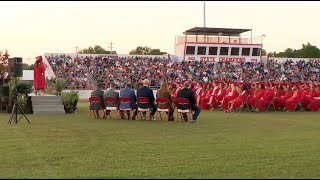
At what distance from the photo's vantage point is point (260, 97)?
23.0 meters

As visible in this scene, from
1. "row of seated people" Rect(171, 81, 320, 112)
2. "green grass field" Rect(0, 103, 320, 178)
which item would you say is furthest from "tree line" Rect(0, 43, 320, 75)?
"green grass field" Rect(0, 103, 320, 178)

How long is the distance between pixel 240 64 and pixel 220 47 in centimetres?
324

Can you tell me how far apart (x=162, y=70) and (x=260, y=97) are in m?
29.2

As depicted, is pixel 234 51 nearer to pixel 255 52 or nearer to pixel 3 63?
pixel 255 52

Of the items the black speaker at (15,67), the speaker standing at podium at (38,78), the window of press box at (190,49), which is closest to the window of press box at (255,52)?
the window of press box at (190,49)

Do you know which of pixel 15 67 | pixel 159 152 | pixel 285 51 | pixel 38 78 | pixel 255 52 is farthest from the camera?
pixel 285 51

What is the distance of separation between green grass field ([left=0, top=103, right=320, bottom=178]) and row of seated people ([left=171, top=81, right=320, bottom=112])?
7931 millimetres

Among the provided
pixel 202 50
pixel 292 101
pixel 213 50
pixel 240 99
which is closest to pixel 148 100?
pixel 240 99

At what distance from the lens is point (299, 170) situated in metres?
7.67

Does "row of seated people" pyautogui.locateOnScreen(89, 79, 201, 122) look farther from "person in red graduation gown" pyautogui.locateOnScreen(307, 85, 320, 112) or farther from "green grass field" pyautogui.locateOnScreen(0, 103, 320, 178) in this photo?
"person in red graduation gown" pyautogui.locateOnScreen(307, 85, 320, 112)

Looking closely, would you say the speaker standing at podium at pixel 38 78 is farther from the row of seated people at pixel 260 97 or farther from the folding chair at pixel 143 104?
the folding chair at pixel 143 104

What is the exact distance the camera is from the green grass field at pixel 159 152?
750 centimetres

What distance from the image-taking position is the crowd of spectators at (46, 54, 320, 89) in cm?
4712

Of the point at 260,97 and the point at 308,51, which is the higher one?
the point at 308,51
